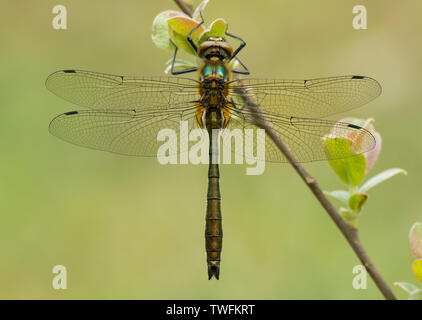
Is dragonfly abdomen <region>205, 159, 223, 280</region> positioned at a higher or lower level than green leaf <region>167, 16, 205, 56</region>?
lower

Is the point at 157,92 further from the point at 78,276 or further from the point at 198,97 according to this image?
the point at 78,276

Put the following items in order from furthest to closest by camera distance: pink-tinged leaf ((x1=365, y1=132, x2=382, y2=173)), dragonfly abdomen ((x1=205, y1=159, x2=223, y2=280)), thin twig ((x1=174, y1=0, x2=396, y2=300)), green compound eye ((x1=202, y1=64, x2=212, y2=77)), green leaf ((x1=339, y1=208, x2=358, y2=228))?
dragonfly abdomen ((x1=205, y1=159, x2=223, y2=280)), green compound eye ((x1=202, y1=64, x2=212, y2=77)), pink-tinged leaf ((x1=365, y1=132, x2=382, y2=173)), green leaf ((x1=339, y1=208, x2=358, y2=228)), thin twig ((x1=174, y1=0, x2=396, y2=300))

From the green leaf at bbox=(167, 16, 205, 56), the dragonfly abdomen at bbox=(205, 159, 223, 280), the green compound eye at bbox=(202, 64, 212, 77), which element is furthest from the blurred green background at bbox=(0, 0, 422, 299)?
→ the green leaf at bbox=(167, 16, 205, 56)

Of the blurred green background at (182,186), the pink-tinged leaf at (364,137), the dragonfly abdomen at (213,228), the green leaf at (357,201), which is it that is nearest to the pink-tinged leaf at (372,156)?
the pink-tinged leaf at (364,137)

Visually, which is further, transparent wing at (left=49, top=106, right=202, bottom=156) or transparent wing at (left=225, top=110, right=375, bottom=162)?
transparent wing at (left=49, top=106, right=202, bottom=156)

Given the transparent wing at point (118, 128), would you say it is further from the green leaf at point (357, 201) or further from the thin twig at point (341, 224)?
the green leaf at point (357, 201)

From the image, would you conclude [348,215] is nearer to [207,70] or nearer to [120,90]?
[207,70]

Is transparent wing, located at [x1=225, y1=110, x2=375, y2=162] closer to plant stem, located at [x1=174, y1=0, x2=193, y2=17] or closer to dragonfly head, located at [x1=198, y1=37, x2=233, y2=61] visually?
dragonfly head, located at [x1=198, y1=37, x2=233, y2=61]
